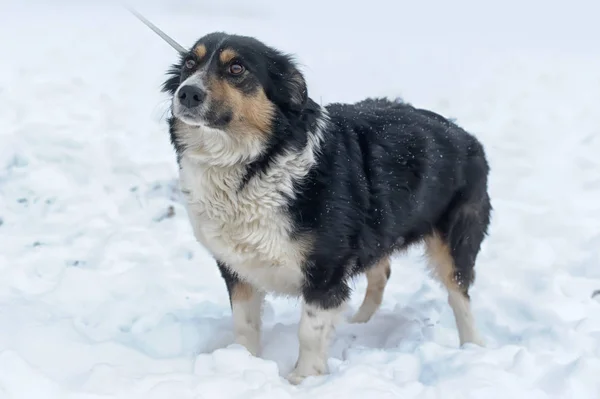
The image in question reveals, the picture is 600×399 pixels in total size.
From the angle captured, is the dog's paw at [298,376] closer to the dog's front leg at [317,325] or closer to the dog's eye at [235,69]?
the dog's front leg at [317,325]

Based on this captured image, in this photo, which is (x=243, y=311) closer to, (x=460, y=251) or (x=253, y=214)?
(x=253, y=214)

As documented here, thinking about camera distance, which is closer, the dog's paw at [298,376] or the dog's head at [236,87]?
the dog's head at [236,87]

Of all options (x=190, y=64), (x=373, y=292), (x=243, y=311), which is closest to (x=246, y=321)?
(x=243, y=311)

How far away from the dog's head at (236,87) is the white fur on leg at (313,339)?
1.01 metres

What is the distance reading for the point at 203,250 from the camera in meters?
5.56

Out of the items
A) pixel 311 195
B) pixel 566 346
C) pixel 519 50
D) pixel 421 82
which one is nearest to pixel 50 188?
pixel 311 195

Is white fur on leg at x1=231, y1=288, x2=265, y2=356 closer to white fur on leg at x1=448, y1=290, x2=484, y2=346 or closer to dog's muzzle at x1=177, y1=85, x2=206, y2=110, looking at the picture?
dog's muzzle at x1=177, y1=85, x2=206, y2=110

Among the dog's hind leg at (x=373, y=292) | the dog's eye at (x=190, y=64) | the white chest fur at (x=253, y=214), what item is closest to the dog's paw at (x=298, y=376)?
the white chest fur at (x=253, y=214)

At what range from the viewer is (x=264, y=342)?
425 cm

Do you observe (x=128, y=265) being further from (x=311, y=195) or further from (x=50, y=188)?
(x=311, y=195)

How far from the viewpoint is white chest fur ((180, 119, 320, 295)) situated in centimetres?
352

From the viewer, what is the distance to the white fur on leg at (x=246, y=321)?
158 inches

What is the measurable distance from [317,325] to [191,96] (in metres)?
1.41

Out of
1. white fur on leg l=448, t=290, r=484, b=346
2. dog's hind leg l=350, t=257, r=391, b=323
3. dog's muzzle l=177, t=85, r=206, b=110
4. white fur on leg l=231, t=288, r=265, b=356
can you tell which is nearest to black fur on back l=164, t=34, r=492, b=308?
white fur on leg l=448, t=290, r=484, b=346
